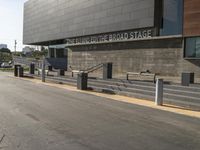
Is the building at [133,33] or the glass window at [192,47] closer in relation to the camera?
the glass window at [192,47]

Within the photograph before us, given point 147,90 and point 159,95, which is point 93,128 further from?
point 147,90

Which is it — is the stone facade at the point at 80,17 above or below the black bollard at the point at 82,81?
above

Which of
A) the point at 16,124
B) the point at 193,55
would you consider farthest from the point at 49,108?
the point at 193,55

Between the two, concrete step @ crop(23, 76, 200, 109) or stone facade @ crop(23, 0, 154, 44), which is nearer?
concrete step @ crop(23, 76, 200, 109)

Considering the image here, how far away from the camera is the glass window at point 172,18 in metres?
22.5

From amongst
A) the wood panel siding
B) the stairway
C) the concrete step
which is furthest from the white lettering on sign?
the concrete step

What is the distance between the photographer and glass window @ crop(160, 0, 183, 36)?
886 inches

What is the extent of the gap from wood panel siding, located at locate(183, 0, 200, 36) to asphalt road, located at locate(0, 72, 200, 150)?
357 inches

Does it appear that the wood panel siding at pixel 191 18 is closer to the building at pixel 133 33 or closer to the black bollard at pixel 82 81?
the building at pixel 133 33

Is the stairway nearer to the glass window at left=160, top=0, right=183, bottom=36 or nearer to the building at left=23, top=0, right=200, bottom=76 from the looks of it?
the building at left=23, top=0, right=200, bottom=76

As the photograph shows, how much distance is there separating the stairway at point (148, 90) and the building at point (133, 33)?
3.92m

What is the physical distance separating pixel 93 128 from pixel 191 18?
45.8 ft

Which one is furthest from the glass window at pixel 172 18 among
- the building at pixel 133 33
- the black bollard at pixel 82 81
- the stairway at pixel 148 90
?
the black bollard at pixel 82 81

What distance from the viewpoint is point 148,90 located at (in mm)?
17609
